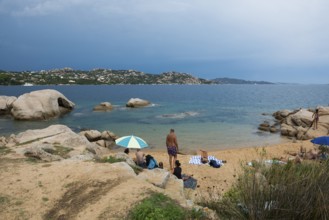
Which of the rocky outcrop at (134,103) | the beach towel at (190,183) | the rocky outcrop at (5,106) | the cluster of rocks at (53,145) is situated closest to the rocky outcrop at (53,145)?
the cluster of rocks at (53,145)

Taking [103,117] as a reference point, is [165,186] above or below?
above

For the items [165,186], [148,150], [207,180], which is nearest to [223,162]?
[207,180]

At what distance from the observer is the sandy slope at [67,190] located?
7762 mm

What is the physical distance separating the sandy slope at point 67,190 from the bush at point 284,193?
2.76ft

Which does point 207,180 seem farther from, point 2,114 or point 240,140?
point 2,114

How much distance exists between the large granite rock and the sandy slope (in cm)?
2704

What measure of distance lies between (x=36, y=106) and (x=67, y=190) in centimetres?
3172

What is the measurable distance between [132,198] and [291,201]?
3.94 metres

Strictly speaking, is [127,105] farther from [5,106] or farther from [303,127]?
[303,127]

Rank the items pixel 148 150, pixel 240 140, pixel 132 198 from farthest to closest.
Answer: pixel 240 140, pixel 148 150, pixel 132 198

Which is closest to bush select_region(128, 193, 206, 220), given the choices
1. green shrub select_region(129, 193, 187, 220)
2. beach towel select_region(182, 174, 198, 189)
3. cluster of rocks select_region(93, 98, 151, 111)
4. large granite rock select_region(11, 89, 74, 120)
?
green shrub select_region(129, 193, 187, 220)

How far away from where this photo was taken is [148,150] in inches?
925

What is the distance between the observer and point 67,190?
8.84m

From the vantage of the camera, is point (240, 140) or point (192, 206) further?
point (240, 140)
